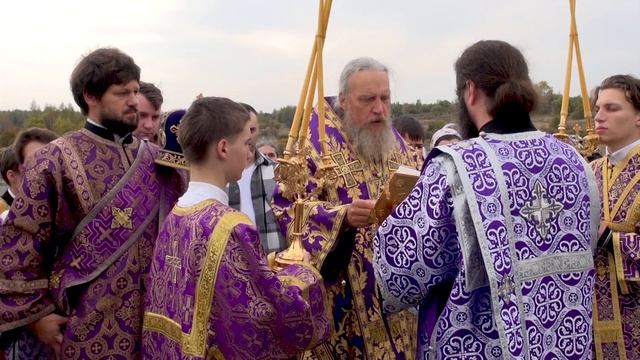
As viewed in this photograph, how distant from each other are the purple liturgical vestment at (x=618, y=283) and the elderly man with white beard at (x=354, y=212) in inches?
45.0

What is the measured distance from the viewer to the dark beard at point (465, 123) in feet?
9.68

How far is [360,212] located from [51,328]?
1.48 metres

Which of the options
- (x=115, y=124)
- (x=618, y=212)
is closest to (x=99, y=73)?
(x=115, y=124)

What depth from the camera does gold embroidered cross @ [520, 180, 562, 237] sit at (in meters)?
2.74

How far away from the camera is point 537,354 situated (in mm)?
2744

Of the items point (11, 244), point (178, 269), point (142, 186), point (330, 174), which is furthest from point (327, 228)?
point (11, 244)

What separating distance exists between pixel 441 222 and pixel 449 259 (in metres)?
0.17

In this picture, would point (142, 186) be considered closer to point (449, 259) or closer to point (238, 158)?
point (238, 158)

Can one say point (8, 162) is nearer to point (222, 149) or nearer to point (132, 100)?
point (132, 100)

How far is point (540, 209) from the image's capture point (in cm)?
275

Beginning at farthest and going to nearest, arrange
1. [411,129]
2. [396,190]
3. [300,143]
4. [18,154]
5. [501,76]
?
1. [411,129]
2. [18,154]
3. [300,143]
4. [396,190]
5. [501,76]

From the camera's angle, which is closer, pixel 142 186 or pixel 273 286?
pixel 273 286

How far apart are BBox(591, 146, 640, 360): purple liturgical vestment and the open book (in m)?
1.54

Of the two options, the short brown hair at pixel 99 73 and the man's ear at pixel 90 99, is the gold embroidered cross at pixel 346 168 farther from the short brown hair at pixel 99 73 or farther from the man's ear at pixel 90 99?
the man's ear at pixel 90 99
